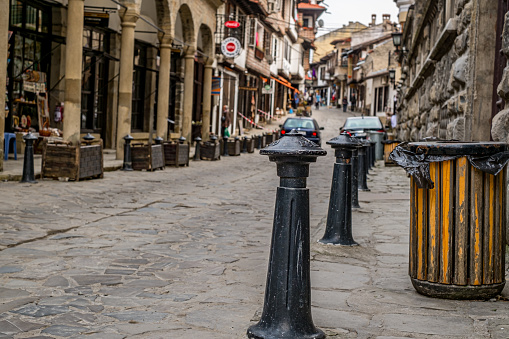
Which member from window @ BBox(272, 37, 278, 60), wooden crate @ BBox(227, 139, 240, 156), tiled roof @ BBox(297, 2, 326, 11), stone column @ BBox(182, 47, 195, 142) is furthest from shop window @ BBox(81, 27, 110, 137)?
tiled roof @ BBox(297, 2, 326, 11)

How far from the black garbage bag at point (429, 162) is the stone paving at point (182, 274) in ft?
2.52

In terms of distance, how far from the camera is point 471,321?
12.2 feet

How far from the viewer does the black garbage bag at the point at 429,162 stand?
13.0ft

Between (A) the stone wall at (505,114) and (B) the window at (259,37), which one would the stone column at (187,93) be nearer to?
(B) the window at (259,37)

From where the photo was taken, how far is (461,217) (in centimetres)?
396

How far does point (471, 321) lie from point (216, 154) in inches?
679

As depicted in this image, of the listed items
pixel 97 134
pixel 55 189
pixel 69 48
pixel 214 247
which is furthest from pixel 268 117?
pixel 214 247

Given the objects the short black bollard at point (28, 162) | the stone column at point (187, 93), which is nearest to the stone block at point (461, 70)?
the short black bollard at point (28, 162)

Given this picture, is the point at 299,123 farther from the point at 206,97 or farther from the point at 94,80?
the point at 94,80

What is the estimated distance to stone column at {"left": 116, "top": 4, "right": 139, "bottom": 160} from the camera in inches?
640

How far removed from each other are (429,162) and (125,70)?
13223mm

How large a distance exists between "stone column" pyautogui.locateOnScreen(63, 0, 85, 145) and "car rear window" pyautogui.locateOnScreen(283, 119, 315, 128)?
14.2 meters

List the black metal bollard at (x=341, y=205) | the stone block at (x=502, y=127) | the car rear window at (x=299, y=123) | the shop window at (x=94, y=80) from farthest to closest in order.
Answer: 1. the car rear window at (x=299, y=123)
2. the shop window at (x=94, y=80)
3. the black metal bollard at (x=341, y=205)
4. the stone block at (x=502, y=127)

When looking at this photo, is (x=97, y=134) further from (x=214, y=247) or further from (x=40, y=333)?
(x=40, y=333)
